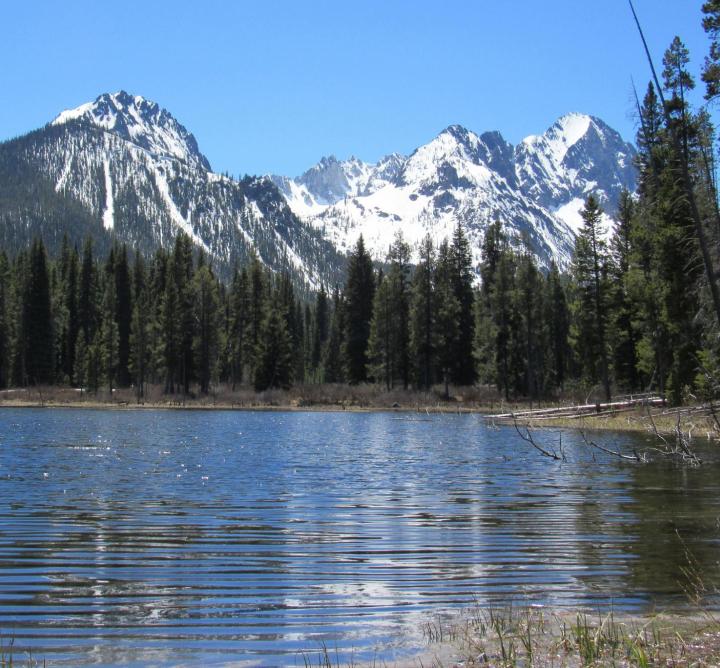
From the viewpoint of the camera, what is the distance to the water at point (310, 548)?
830 centimetres

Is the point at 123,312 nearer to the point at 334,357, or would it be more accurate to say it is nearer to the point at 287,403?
the point at 334,357

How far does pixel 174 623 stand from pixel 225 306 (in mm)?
103860

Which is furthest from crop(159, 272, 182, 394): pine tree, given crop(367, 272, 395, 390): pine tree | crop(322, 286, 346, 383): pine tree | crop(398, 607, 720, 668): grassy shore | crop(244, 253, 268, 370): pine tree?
crop(398, 607, 720, 668): grassy shore

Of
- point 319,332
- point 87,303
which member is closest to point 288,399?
point 87,303

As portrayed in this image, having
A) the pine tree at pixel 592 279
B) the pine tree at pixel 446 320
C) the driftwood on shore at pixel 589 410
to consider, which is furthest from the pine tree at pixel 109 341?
the pine tree at pixel 592 279

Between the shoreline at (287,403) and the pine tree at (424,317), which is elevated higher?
the pine tree at (424,317)

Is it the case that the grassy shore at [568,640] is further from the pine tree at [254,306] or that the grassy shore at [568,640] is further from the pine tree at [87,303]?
the pine tree at [87,303]

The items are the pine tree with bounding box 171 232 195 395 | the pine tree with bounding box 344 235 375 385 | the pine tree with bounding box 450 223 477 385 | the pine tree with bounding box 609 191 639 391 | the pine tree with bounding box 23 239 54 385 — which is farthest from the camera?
the pine tree with bounding box 23 239 54 385

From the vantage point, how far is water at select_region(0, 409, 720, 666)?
27.2 ft

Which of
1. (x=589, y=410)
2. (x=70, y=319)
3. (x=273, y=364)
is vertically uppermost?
(x=70, y=319)

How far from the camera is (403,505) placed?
18.1 metres

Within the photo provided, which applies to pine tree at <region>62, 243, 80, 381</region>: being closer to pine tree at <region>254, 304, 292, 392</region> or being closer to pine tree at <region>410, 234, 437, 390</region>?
pine tree at <region>254, 304, 292, 392</region>

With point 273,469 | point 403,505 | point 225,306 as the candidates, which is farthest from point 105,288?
point 403,505

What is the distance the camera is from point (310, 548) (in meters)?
12.9
